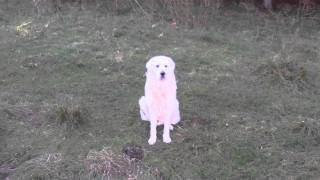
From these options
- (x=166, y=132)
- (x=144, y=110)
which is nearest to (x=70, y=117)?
(x=144, y=110)

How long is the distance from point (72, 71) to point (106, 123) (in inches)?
78.6

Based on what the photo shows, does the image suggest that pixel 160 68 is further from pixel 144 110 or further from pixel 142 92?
pixel 142 92

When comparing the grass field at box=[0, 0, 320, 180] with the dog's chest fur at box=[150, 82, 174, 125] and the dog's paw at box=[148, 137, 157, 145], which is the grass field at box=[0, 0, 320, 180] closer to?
the dog's paw at box=[148, 137, 157, 145]

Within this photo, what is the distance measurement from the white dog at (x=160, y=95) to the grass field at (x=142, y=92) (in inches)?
7.2

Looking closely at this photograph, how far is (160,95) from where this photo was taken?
5574mm

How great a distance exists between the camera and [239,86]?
731 cm

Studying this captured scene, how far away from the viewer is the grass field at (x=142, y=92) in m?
5.32

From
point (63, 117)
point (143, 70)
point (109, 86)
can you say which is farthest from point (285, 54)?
point (63, 117)

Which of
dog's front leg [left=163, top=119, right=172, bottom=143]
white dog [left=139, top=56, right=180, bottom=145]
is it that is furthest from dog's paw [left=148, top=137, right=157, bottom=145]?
dog's front leg [left=163, top=119, right=172, bottom=143]

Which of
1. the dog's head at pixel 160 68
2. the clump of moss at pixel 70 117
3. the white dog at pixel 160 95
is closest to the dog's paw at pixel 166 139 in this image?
the white dog at pixel 160 95

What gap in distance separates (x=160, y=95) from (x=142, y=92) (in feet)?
5.21

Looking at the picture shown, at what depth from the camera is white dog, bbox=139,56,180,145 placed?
5445 mm

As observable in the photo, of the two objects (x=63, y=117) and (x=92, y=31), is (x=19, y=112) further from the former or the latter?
(x=92, y=31)

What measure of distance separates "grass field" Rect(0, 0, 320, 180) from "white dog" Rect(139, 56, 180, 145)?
0.60 ft
